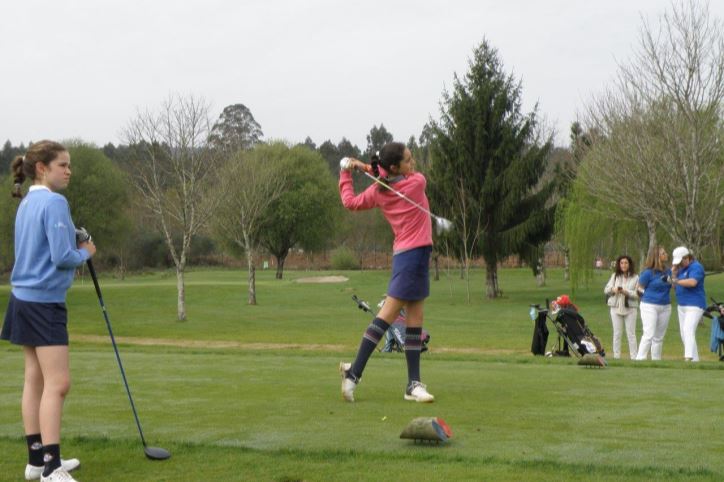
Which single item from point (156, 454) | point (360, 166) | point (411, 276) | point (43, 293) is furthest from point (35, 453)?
point (360, 166)

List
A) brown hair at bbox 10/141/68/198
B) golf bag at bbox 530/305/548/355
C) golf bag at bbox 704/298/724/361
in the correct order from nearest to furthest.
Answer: brown hair at bbox 10/141/68/198
golf bag at bbox 704/298/724/361
golf bag at bbox 530/305/548/355

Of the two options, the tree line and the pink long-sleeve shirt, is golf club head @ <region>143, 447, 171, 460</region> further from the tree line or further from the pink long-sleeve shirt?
the tree line

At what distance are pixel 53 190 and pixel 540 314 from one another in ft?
46.5

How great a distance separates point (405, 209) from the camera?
784 cm

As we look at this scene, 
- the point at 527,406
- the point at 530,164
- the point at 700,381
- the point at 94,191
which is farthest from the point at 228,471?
the point at 94,191

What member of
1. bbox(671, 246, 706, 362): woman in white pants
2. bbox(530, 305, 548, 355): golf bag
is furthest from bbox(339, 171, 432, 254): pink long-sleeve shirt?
bbox(530, 305, 548, 355): golf bag

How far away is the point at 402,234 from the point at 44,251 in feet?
10.9

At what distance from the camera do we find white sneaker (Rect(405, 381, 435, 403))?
7.54 meters

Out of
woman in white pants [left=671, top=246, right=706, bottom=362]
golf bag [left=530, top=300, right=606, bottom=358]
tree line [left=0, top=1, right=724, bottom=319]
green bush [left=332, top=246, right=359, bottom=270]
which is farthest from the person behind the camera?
green bush [left=332, top=246, right=359, bottom=270]

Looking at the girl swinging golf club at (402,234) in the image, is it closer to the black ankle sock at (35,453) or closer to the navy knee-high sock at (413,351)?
the navy knee-high sock at (413,351)

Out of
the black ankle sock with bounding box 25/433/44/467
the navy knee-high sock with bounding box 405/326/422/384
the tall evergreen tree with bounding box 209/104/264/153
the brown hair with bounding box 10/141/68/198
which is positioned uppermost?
the tall evergreen tree with bounding box 209/104/264/153

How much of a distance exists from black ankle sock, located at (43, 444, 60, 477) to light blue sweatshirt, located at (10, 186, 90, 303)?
84 centimetres

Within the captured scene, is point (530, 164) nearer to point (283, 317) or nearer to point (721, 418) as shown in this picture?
point (283, 317)

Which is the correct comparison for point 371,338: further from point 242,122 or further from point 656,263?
point 242,122
